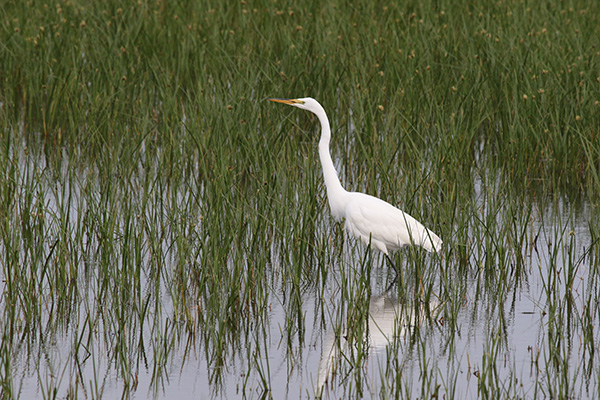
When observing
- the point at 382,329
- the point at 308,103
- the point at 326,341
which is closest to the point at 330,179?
the point at 308,103

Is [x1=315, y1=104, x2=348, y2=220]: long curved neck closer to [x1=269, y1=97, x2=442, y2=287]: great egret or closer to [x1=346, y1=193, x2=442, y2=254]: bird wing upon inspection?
[x1=269, y1=97, x2=442, y2=287]: great egret

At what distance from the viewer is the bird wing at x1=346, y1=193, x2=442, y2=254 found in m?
5.98

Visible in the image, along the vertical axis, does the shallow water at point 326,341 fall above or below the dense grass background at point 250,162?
below

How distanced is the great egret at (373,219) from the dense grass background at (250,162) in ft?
0.58

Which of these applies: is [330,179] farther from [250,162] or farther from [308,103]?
[250,162]

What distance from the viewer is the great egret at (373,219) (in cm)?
597

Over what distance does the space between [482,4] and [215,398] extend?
8184 mm

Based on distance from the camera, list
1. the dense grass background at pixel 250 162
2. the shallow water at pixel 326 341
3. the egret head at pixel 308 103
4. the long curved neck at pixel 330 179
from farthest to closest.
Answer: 1. the egret head at pixel 308 103
2. the long curved neck at pixel 330 179
3. the dense grass background at pixel 250 162
4. the shallow water at pixel 326 341

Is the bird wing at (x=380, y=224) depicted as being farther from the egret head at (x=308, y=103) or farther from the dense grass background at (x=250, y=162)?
the egret head at (x=308, y=103)

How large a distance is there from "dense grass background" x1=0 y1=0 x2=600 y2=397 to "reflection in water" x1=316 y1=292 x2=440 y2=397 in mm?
175

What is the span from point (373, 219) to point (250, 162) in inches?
58.5

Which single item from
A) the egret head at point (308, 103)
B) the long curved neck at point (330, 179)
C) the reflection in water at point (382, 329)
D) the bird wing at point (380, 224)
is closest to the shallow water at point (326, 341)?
the reflection in water at point (382, 329)

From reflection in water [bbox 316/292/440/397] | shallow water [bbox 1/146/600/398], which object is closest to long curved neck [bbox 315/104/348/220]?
shallow water [bbox 1/146/600/398]

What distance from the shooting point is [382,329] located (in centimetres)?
521
